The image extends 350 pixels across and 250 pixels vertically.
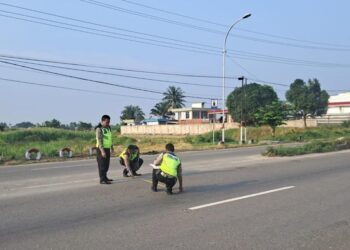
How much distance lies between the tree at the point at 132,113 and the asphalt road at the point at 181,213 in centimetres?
12845

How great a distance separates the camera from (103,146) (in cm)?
1159

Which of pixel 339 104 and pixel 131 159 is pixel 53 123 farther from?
pixel 131 159

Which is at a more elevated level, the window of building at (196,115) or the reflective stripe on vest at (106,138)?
the window of building at (196,115)

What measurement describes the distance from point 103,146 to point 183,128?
2549 inches

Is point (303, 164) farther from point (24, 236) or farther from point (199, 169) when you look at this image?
point (24, 236)

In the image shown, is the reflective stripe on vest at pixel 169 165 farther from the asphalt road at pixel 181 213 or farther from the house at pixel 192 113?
the house at pixel 192 113

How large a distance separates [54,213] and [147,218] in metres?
1.76

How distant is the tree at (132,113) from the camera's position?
141625mm

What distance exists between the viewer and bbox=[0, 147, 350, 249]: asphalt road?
630 centimetres

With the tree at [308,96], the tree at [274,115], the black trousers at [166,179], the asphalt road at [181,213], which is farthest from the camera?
the tree at [308,96]

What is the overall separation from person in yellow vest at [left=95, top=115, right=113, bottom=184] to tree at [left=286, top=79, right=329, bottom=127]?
69.9 metres

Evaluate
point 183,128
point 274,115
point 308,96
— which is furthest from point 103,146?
point 308,96

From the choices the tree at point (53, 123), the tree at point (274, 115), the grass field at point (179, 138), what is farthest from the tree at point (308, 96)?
the tree at point (53, 123)

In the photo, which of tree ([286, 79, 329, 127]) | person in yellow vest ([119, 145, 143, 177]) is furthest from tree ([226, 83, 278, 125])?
person in yellow vest ([119, 145, 143, 177])
